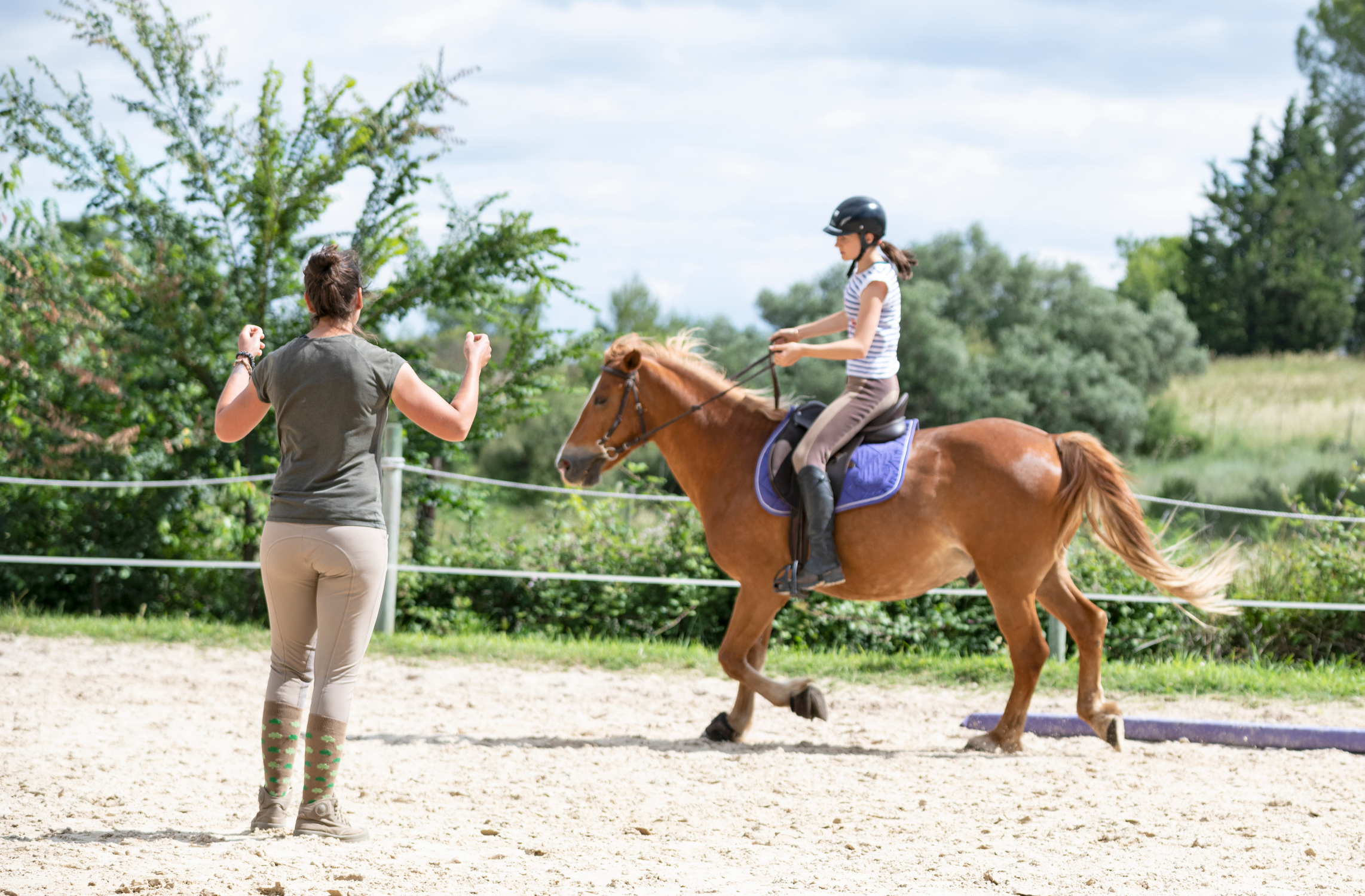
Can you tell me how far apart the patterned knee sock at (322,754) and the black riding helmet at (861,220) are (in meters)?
3.10

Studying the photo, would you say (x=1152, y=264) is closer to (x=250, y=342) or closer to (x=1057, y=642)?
(x=1057, y=642)

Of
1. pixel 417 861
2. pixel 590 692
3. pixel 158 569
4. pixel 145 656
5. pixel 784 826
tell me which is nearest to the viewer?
pixel 417 861

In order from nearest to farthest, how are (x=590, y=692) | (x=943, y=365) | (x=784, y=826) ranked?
(x=784, y=826) → (x=590, y=692) → (x=943, y=365)

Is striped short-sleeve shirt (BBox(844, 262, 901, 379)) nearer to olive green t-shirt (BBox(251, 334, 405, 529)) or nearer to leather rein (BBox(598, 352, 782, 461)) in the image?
leather rein (BBox(598, 352, 782, 461))

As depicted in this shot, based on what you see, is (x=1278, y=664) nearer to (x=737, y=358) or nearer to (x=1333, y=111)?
(x=737, y=358)

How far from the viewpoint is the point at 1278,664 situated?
7.55m

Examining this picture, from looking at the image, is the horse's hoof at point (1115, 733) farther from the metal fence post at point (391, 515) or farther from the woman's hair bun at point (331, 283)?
the metal fence post at point (391, 515)

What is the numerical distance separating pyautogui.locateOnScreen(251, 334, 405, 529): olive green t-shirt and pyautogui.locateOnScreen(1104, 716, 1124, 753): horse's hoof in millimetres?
3666

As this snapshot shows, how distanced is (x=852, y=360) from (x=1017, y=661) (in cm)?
170

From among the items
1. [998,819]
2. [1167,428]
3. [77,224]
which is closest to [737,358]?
[1167,428]

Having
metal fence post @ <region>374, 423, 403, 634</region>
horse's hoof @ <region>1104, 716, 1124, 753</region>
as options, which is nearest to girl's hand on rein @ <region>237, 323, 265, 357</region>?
horse's hoof @ <region>1104, 716, 1124, 753</region>

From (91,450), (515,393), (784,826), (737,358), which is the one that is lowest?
(784,826)

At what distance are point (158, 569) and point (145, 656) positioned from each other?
245 cm

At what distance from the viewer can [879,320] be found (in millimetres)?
5129
